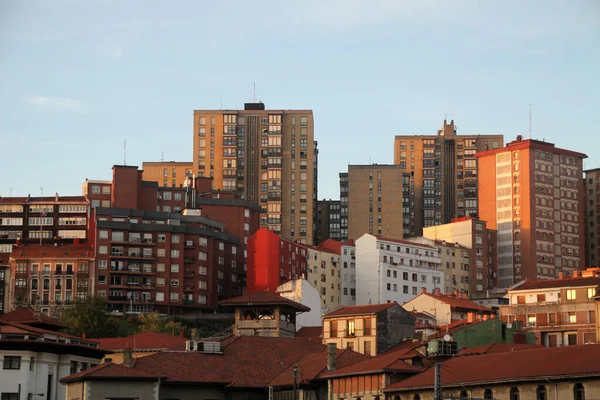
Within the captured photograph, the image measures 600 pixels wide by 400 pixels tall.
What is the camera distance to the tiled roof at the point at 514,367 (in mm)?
93750

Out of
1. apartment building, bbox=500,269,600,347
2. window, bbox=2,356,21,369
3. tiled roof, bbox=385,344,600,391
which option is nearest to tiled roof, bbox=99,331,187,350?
window, bbox=2,356,21,369

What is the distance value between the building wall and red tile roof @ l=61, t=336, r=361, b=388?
8.91 m

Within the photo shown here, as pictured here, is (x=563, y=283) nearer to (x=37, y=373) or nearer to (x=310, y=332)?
(x=310, y=332)

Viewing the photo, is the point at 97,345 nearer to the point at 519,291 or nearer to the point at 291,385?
the point at 291,385

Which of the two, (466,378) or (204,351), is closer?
(466,378)

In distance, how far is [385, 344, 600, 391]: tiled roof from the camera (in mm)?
93750

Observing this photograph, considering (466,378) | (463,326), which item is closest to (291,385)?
(466,378)

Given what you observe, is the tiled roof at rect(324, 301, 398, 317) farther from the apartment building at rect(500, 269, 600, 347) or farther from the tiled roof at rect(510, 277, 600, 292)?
the tiled roof at rect(510, 277, 600, 292)

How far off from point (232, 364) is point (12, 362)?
66.0 ft

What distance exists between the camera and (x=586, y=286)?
542 feet

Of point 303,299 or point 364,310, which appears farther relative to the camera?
point 303,299

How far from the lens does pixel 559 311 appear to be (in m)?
168

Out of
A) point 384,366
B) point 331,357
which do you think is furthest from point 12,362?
point 384,366

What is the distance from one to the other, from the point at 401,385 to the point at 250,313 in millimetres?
43386
